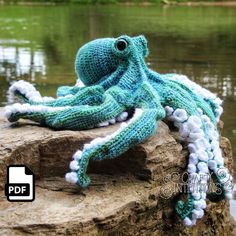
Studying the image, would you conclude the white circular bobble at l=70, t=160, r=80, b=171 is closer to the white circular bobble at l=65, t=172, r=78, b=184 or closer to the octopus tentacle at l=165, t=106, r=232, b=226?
the white circular bobble at l=65, t=172, r=78, b=184

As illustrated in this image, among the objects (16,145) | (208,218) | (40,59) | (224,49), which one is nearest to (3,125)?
(16,145)

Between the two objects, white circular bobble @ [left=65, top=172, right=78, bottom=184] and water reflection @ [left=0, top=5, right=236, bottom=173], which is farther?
water reflection @ [left=0, top=5, right=236, bottom=173]

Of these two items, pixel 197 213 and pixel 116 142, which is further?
pixel 197 213

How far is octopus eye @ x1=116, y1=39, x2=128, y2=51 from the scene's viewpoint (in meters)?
3.07

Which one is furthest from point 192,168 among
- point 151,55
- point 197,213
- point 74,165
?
point 151,55

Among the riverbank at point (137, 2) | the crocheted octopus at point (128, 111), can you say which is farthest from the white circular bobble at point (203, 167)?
the riverbank at point (137, 2)

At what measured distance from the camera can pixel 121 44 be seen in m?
3.08

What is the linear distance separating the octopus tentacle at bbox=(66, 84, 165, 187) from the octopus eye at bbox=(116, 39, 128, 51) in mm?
400

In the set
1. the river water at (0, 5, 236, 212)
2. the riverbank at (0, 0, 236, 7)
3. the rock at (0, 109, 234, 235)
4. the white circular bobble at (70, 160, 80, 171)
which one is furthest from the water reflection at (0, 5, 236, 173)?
the riverbank at (0, 0, 236, 7)

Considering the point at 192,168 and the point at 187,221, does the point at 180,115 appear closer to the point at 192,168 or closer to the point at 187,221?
the point at 192,168

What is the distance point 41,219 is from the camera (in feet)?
7.88

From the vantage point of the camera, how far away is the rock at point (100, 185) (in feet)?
8.07

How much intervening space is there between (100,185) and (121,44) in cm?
78

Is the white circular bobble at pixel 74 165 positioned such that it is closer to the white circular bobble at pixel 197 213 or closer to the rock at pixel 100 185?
the rock at pixel 100 185
